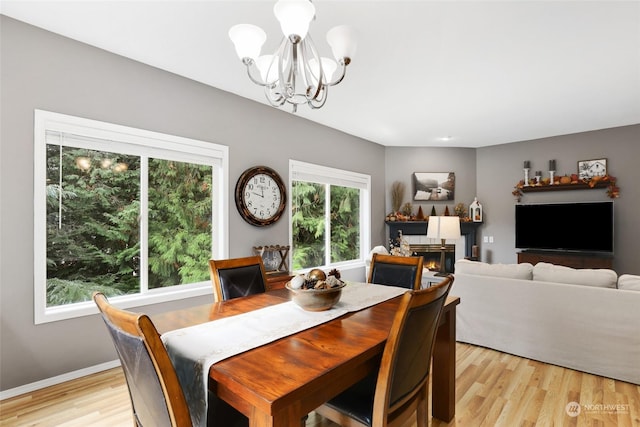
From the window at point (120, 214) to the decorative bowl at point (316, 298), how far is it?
187 centimetres

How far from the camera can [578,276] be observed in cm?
270

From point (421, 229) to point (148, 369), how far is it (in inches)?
206

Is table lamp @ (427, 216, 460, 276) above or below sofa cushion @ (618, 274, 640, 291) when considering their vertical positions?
above

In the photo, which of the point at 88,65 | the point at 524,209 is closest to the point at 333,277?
the point at 88,65

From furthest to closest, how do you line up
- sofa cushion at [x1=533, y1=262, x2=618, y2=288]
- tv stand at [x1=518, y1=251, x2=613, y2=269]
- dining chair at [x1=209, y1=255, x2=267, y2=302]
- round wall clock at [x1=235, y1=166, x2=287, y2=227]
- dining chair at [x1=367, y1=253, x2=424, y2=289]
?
tv stand at [x1=518, y1=251, x2=613, y2=269] < round wall clock at [x1=235, y1=166, x2=287, y2=227] < sofa cushion at [x1=533, y1=262, x2=618, y2=288] < dining chair at [x1=367, y1=253, x2=424, y2=289] < dining chair at [x1=209, y1=255, x2=267, y2=302]

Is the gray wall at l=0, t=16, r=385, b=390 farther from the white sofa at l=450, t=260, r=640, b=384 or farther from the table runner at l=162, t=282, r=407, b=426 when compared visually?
the white sofa at l=450, t=260, r=640, b=384

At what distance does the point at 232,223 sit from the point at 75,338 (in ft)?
5.22

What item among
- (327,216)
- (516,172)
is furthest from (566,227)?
(327,216)

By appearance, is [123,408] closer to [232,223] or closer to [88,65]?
[232,223]

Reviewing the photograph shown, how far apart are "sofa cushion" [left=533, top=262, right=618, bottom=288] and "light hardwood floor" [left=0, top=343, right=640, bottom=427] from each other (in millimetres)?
712

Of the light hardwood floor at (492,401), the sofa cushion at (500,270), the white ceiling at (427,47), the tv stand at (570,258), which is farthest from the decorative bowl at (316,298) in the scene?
the tv stand at (570,258)

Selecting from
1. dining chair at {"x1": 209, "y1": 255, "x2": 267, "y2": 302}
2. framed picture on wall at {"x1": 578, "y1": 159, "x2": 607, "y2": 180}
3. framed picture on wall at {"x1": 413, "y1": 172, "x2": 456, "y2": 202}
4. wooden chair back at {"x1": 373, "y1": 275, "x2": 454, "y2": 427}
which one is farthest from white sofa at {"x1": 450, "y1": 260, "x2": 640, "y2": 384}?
framed picture on wall at {"x1": 578, "y1": 159, "x2": 607, "y2": 180}

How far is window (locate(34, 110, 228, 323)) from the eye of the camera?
249 cm

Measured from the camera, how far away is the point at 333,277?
178cm
